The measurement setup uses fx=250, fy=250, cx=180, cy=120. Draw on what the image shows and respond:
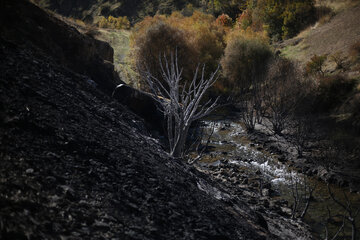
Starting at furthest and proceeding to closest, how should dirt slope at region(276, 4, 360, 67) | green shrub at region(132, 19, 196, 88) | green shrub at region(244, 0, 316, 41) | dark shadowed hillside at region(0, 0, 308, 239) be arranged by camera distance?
1. green shrub at region(244, 0, 316, 41)
2. dirt slope at region(276, 4, 360, 67)
3. green shrub at region(132, 19, 196, 88)
4. dark shadowed hillside at region(0, 0, 308, 239)

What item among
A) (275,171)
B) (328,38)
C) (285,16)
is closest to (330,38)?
(328,38)

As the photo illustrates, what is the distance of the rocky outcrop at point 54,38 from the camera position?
9.00 m

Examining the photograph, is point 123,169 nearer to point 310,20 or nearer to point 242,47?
point 242,47

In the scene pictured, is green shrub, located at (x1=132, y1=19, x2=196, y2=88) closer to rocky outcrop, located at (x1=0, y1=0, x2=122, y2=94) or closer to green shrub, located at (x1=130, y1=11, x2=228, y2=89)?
green shrub, located at (x1=130, y1=11, x2=228, y2=89)

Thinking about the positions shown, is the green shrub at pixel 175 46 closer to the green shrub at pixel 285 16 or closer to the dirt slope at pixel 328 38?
the dirt slope at pixel 328 38

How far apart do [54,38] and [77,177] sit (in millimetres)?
11578

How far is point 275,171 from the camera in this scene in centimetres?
1427

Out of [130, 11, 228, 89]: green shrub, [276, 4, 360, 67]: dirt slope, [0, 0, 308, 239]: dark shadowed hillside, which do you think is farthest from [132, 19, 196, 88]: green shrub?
[0, 0, 308, 239]: dark shadowed hillside

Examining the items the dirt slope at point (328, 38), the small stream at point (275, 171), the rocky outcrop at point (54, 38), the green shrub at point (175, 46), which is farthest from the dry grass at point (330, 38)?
the rocky outcrop at point (54, 38)

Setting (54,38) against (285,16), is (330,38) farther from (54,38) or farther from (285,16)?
(54,38)

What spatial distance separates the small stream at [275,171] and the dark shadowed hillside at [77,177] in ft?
12.5

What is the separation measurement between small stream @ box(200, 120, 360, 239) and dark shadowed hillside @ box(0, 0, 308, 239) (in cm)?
380

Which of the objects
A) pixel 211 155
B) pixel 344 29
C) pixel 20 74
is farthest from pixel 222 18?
pixel 20 74

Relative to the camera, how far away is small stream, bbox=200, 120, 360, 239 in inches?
377
